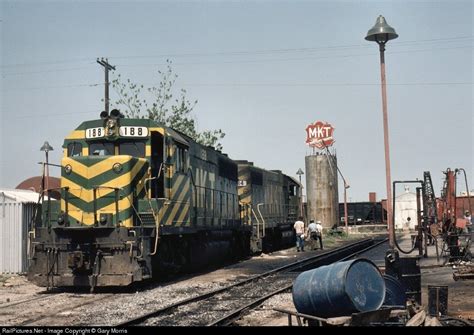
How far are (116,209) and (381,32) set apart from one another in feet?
24.7

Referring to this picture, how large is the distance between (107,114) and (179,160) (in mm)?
2251

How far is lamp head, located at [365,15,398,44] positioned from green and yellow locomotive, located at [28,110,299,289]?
217 inches

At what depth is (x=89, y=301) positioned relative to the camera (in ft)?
40.8

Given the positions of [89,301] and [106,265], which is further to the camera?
[106,265]

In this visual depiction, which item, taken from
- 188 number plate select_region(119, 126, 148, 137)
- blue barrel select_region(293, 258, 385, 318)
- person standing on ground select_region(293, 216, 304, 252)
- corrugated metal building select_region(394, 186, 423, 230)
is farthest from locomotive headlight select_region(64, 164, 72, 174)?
corrugated metal building select_region(394, 186, 423, 230)

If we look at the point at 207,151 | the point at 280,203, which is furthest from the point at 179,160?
the point at 280,203

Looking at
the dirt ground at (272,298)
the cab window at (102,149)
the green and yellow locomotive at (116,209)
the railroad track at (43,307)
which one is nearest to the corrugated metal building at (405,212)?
the dirt ground at (272,298)

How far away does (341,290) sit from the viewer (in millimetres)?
7668

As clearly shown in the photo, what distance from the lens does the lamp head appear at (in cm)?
1496

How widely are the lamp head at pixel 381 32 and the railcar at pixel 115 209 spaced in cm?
551

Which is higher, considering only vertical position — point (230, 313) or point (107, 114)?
point (107, 114)

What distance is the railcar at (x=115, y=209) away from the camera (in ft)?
44.7

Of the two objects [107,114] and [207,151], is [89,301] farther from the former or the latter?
[207,151]

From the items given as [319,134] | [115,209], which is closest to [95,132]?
[115,209]
